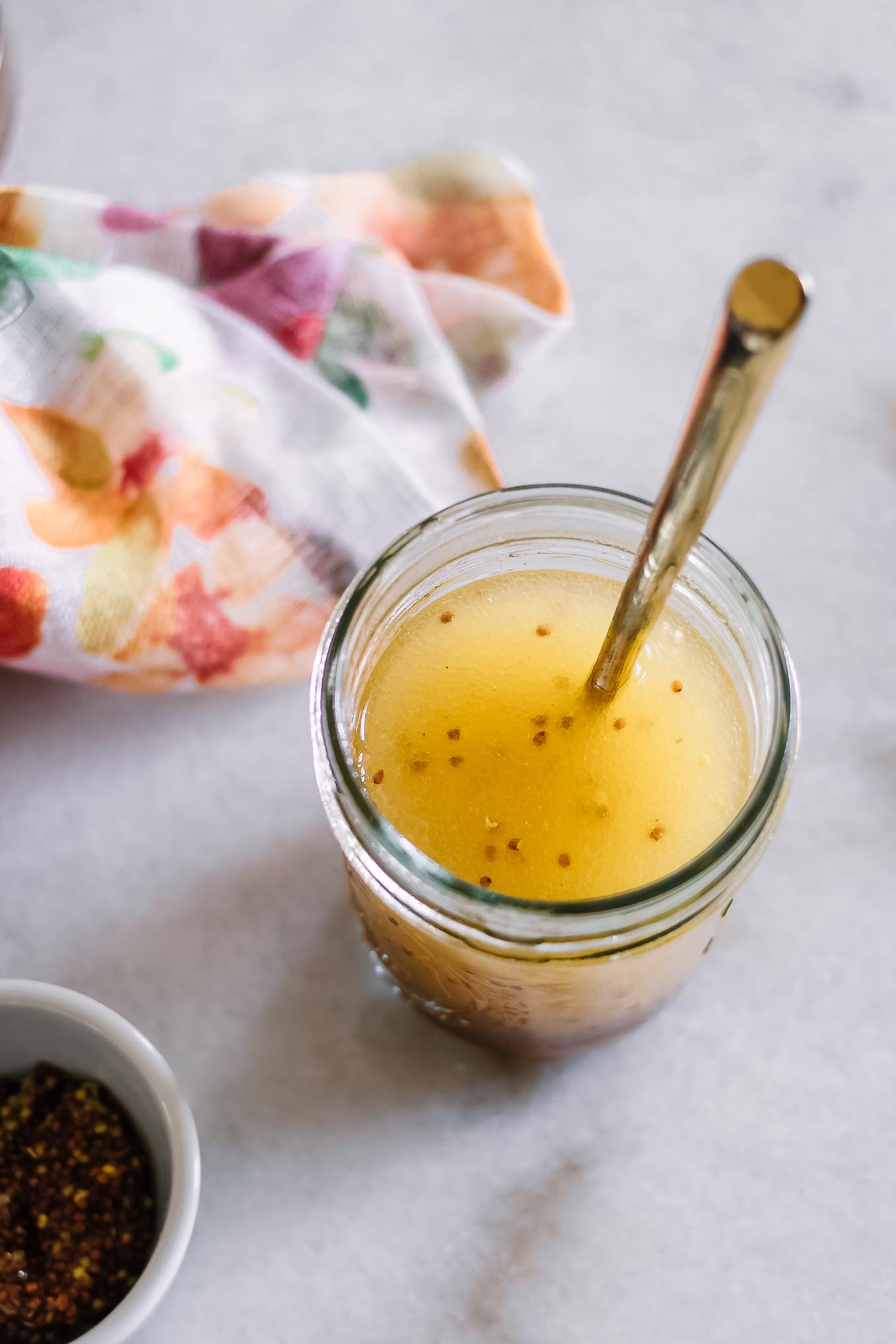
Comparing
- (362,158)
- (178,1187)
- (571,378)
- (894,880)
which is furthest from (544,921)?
(362,158)

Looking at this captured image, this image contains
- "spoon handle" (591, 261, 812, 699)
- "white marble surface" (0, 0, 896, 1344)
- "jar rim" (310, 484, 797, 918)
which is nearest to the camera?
"spoon handle" (591, 261, 812, 699)

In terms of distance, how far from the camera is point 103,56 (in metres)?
0.95

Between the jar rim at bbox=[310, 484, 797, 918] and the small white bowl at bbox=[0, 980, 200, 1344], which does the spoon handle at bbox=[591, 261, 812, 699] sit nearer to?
the jar rim at bbox=[310, 484, 797, 918]

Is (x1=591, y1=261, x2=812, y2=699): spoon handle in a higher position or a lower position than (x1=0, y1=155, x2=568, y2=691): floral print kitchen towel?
higher

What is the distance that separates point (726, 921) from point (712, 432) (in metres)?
0.41

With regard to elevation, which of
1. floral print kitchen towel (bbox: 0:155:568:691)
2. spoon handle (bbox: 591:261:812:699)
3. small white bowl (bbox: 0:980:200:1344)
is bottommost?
small white bowl (bbox: 0:980:200:1344)

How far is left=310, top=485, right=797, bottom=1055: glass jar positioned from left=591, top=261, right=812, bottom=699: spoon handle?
0.07 m

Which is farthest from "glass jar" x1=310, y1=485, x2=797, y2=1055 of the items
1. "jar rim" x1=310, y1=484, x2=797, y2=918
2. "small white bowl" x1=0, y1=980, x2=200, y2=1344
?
"small white bowl" x1=0, y1=980, x2=200, y2=1344

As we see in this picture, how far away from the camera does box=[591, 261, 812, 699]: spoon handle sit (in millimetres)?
334

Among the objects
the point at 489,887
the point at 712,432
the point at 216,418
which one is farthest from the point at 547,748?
the point at 216,418

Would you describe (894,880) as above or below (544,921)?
below

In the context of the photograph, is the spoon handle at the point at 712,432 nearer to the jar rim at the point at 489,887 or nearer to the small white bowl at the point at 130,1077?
the jar rim at the point at 489,887

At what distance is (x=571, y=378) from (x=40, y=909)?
478 mm

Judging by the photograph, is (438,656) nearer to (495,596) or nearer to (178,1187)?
(495,596)
